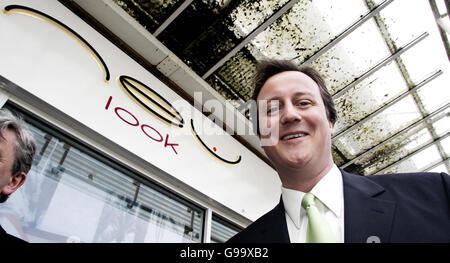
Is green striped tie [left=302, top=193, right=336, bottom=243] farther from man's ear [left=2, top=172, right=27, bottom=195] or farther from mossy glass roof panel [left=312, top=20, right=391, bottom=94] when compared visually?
mossy glass roof panel [left=312, top=20, right=391, bottom=94]

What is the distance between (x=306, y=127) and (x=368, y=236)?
38cm

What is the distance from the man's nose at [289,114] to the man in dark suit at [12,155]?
1120 millimetres

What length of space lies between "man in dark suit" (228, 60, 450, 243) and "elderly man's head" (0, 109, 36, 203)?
98cm

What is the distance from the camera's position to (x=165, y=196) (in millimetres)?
2986

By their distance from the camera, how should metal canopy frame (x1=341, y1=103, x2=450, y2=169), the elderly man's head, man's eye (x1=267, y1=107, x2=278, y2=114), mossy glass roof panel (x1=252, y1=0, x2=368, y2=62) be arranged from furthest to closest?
metal canopy frame (x1=341, y1=103, x2=450, y2=169) < mossy glass roof panel (x1=252, y1=0, x2=368, y2=62) < the elderly man's head < man's eye (x1=267, y1=107, x2=278, y2=114)

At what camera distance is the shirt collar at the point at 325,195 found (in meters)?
0.95

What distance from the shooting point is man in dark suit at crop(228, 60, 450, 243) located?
788 mm

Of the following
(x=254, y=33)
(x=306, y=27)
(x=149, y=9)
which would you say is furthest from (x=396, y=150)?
(x=149, y=9)

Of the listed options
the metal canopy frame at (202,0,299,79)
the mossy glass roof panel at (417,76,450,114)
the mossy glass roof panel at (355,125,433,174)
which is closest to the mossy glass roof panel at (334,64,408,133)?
the mossy glass roof panel at (417,76,450,114)

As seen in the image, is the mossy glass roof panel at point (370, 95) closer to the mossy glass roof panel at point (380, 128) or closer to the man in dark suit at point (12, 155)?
the mossy glass roof panel at point (380, 128)

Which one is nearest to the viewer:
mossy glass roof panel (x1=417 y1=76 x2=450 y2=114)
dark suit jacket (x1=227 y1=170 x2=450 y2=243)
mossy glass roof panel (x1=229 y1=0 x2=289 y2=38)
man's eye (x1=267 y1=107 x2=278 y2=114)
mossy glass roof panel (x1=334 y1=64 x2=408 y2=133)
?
dark suit jacket (x1=227 y1=170 x2=450 y2=243)

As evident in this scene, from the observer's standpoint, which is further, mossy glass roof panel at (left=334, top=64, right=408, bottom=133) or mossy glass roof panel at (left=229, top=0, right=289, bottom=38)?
mossy glass roof panel at (left=334, top=64, right=408, bottom=133)

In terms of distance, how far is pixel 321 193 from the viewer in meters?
0.96
